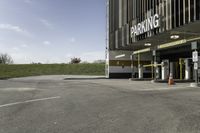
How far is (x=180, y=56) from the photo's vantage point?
37.8 m

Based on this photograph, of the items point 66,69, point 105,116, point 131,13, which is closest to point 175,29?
point 131,13

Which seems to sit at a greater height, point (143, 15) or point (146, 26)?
point (143, 15)

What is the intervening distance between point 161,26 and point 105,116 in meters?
19.9

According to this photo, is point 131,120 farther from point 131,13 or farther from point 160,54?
point 160,54

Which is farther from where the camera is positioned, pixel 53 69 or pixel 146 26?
pixel 53 69

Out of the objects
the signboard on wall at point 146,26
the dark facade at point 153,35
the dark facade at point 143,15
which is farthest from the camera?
the signboard on wall at point 146,26

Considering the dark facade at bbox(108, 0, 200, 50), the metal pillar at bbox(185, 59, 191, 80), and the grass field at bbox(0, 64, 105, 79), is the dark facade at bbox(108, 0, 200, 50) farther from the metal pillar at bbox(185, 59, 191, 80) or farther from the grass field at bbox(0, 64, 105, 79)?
the grass field at bbox(0, 64, 105, 79)

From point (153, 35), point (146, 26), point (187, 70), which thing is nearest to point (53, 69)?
point (187, 70)

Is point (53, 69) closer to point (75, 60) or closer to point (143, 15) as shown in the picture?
point (75, 60)

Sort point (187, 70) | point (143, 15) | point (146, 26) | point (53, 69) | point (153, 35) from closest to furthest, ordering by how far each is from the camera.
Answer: point (153, 35) < point (146, 26) < point (143, 15) < point (187, 70) < point (53, 69)

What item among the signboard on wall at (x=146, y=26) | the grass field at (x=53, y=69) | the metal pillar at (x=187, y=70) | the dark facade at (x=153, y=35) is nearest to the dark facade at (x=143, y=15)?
the dark facade at (x=153, y=35)

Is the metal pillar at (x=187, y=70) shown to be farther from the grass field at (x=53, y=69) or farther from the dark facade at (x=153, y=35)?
the grass field at (x=53, y=69)

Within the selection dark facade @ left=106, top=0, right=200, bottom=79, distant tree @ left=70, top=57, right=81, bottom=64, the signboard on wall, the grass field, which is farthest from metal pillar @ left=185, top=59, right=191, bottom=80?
distant tree @ left=70, top=57, right=81, bottom=64

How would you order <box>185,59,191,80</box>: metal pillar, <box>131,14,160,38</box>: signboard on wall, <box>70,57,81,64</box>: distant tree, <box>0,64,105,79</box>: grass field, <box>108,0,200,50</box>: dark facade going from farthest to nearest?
<box>70,57,81,64</box>: distant tree, <box>0,64,105,79</box>: grass field, <box>185,59,191,80</box>: metal pillar, <box>131,14,160,38</box>: signboard on wall, <box>108,0,200,50</box>: dark facade
